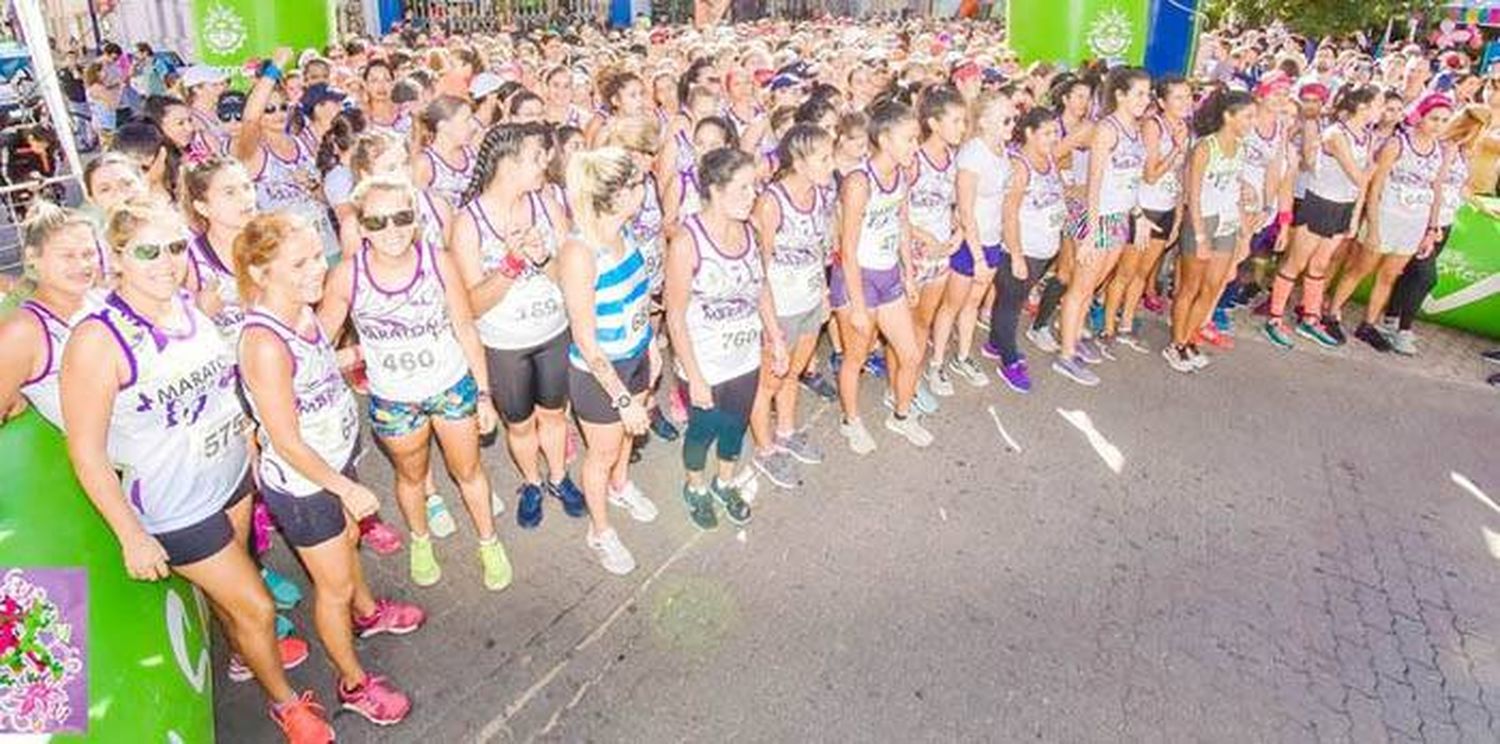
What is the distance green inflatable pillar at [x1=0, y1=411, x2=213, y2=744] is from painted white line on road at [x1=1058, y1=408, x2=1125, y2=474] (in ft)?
15.2

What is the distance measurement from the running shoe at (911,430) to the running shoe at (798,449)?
0.56 metres

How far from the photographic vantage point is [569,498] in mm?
4941

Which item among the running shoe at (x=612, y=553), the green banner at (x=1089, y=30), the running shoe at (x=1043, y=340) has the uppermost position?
the green banner at (x=1089, y=30)

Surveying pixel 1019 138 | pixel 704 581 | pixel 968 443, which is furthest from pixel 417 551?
pixel 1019 138

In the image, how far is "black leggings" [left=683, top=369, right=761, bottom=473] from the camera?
440 centimetres

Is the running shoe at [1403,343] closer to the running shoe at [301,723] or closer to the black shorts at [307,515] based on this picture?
the black shorts at [307,515]

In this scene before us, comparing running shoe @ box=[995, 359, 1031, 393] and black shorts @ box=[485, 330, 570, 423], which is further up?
black shorts @ box=[485, 330, 570, 423]

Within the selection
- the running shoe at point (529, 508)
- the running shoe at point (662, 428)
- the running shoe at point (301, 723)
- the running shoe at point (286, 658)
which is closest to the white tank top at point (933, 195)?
the running shoe at point (662, 428)

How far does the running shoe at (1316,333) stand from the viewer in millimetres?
7391

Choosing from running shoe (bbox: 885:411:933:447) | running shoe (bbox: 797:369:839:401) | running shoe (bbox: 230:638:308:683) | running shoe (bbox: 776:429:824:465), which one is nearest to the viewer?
running shoe (bbox: 230:638:308:683)

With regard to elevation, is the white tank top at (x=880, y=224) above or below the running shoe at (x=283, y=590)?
above

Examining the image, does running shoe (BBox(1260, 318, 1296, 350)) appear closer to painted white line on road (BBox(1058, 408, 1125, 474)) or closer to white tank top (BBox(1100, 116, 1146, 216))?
white tank top (BBox(1100, 116, 1146, 216))

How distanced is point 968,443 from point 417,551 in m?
3.21

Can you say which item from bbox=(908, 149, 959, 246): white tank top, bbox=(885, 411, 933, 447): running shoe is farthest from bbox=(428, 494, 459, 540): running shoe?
bbox=(908, 149, 959, 246): white tank top
